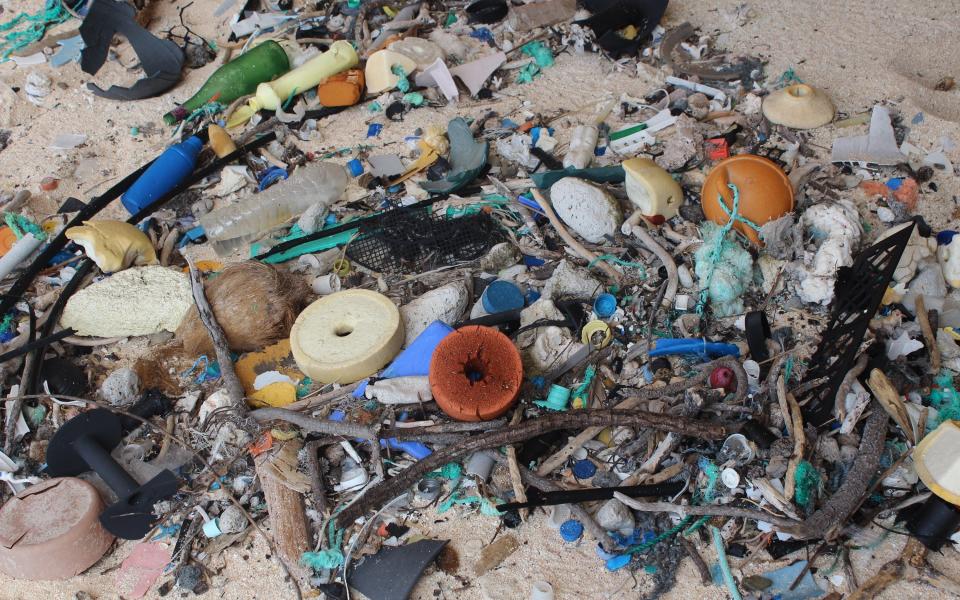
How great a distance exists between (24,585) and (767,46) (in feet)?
14.8

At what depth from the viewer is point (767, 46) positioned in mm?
4277

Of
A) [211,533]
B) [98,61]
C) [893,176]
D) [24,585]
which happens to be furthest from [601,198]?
[98,61]

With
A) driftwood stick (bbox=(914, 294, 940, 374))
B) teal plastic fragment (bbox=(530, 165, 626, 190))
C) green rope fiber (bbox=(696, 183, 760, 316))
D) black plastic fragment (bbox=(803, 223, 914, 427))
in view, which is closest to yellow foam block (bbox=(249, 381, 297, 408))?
teal plastic fragment (bbox=(530, 165, 626, 190))

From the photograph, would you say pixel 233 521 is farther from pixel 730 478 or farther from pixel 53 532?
pixel 730 478

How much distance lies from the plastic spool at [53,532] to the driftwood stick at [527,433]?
0.86 metres

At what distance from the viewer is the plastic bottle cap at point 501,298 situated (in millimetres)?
2982

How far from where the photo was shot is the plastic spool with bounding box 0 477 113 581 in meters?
2.35

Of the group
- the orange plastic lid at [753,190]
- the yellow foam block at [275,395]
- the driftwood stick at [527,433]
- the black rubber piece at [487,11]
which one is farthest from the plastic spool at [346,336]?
the black rubber piece at [487,11]

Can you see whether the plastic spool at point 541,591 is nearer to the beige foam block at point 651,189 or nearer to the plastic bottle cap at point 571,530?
the plastic bottle cap at point 571,530

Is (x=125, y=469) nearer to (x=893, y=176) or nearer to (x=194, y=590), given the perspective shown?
(x=194, y=590)

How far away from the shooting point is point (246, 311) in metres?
2.99

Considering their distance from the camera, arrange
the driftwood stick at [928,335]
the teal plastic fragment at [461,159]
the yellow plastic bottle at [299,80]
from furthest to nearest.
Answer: the yellow plastic bottle at [299,80], the teal plastic fragment at [461,159], the driftwood stick at [928,335]

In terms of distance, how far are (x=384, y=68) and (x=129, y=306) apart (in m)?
2.05

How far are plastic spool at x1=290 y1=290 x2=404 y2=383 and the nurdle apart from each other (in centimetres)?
67
